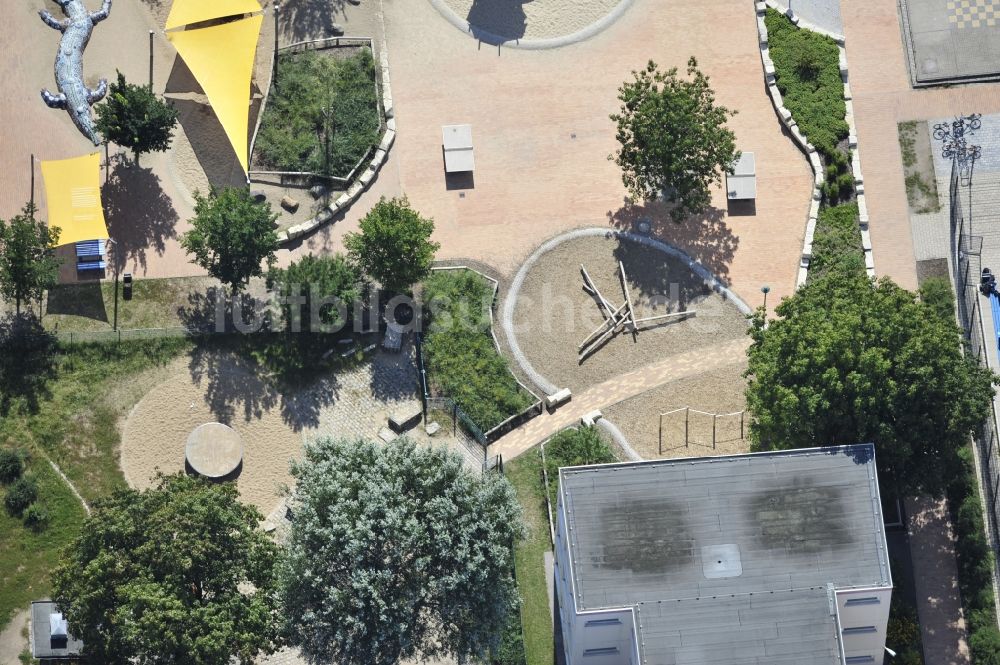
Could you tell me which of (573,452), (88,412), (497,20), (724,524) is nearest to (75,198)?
(88,412)

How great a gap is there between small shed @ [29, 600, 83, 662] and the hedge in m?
25.9

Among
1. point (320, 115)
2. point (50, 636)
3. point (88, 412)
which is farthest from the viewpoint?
point (320, 115)

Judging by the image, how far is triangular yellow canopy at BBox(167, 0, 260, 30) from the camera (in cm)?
10250

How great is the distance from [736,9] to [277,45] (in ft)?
100

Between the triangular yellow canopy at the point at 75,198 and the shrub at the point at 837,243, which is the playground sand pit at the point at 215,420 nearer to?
the triangular yellow canopy at the point at 75,198

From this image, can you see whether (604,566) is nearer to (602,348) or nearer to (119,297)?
(602,348)

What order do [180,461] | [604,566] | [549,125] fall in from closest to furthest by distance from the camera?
[604,566], [180,461], [549,125]

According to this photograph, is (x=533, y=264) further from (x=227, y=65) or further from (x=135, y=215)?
(x=135, y=215)

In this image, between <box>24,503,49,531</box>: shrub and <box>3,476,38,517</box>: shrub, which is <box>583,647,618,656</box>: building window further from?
<box>3,476,38,517</box>: shrub

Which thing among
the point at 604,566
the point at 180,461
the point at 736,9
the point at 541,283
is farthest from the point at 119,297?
the point at 736,9

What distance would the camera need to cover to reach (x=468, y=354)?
99438 millimetres

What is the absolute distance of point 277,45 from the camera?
105562 millimetres

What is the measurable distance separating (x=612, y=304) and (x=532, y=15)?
2065cm

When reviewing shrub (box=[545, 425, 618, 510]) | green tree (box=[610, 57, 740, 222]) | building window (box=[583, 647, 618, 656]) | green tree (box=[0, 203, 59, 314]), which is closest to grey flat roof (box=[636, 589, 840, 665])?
building window (box=[583, 647, 618, 656])
